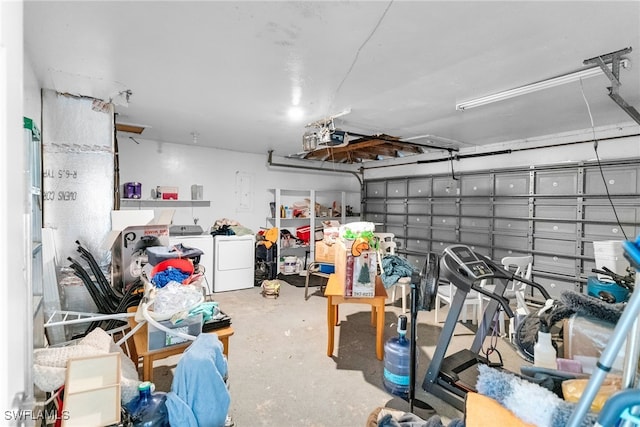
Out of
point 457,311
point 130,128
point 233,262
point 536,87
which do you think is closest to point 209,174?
point 130,128

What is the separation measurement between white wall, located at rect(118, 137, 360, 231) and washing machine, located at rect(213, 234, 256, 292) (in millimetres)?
905

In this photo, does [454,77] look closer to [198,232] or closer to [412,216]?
[412,216]

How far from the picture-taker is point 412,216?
598 cm

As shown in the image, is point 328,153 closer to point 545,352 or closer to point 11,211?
point 545,352

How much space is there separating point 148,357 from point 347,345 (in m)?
1.87

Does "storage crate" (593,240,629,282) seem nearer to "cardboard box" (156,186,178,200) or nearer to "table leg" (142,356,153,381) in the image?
"table leg" (142,356,153,381)

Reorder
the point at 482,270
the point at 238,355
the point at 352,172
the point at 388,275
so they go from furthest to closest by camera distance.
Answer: the point at 352,172
the point at 388,275
the point at 238,355
the point at 482,270

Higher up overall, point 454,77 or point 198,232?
point 454,77

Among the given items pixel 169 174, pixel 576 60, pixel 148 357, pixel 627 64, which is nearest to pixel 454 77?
pixel 576 60

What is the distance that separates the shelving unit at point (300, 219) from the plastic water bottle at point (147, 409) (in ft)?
14.4

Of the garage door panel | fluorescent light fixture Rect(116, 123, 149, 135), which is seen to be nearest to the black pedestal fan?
fluorescent light fixture Rect(116, 123, 149, 135)

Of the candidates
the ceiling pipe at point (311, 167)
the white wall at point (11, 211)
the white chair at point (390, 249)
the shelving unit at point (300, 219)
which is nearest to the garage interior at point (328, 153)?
the white wall at point (11, 211)

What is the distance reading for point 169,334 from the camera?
5.41 ft

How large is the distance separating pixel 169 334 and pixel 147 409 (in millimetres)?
367
